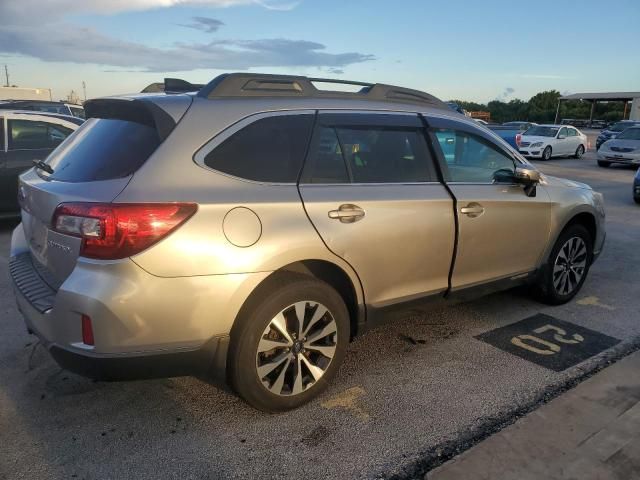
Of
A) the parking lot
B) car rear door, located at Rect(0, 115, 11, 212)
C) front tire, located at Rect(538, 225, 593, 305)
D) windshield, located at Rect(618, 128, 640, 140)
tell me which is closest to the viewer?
the parking lot

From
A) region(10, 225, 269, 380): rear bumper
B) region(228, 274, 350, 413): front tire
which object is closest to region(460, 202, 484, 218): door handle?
region(228, 274, 350, 413): front tire

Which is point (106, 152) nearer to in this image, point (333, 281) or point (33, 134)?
point (333, 281)

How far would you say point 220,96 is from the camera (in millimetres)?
2908

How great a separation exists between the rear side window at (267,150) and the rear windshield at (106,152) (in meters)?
0.33

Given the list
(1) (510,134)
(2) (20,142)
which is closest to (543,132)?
(1) (510,134)

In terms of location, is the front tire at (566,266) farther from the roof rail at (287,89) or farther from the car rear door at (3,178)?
the car rear door at (3,178)

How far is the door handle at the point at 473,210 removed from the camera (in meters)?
3.68

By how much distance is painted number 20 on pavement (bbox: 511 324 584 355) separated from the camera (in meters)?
3.90

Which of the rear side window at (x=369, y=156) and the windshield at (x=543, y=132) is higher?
the rear side window at (x=369, y=156)

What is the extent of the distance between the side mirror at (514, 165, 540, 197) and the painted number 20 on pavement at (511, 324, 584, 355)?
108cm

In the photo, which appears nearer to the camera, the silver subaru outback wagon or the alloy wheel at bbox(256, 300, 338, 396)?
the silver subaru outback wagon

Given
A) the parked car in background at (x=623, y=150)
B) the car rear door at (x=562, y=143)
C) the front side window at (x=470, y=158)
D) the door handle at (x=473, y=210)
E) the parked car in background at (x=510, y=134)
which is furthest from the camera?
the car rear door at (x=562, y=143)

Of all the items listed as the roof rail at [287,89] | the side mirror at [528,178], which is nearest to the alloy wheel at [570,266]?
the side mirror at [528,178]

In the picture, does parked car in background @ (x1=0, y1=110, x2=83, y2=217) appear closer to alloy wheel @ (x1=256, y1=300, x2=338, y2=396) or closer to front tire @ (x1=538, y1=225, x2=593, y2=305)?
alloy wheel @ (x1=256, y1=300, x2=338, y2=396)
